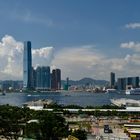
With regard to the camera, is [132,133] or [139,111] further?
[139,111]

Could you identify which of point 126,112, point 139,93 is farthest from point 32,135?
point 139,93

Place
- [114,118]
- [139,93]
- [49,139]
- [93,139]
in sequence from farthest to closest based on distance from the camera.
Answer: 1. [139,93]
2. [114,118]
3. [93,139]
4. [49,139]

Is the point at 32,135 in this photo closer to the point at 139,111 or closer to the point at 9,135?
the point at 9,135

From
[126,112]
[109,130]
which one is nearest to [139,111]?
[126,112]

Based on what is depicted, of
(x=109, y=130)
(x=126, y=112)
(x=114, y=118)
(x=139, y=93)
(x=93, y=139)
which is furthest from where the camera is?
(x=139, y=93)

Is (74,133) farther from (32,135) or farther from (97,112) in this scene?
(97,112)

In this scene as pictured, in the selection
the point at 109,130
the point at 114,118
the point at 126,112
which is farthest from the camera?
the point at 126,112

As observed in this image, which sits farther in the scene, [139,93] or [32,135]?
[139,93]

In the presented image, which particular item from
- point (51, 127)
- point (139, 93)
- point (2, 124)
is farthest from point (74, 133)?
point (139, 93)

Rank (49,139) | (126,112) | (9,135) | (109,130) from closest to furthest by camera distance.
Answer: (49,139), (9,135), (109,130), (126,112)
